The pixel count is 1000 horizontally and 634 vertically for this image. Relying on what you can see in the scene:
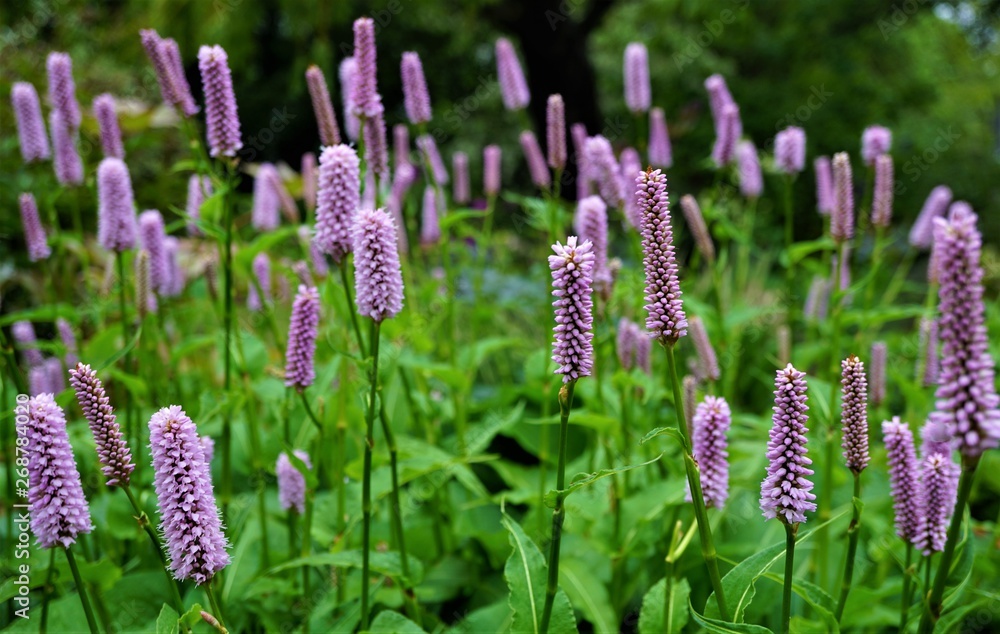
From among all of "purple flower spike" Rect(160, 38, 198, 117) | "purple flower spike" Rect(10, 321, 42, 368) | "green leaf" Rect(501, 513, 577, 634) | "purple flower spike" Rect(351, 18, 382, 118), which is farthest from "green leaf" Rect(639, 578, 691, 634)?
"purple flower spike" Rect(10, 321, 42, 368)

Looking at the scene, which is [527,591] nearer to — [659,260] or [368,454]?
[368,454]

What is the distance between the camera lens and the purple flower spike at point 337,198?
1.82 metres

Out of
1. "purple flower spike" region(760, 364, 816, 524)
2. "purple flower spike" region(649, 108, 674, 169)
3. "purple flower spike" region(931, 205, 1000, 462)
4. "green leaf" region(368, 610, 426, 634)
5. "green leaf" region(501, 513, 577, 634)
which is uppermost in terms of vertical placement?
"purple flower spike" region(649, 108, 674, 169)

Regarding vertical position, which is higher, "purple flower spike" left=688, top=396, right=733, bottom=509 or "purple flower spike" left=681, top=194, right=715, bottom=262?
"purple flower spike" left=681, top=194, right=715, bottom=262

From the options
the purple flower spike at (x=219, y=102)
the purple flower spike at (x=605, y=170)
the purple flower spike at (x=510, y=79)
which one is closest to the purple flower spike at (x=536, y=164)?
the purple flower spike at (x=510, y=79)

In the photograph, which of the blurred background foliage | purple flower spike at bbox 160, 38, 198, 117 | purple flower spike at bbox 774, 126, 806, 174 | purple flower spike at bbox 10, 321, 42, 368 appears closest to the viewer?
purple flower spike at bbox 160, 38, 198, 117

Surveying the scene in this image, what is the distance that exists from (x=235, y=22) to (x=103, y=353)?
7.43 metres

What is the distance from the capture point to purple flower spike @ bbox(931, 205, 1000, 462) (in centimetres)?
101

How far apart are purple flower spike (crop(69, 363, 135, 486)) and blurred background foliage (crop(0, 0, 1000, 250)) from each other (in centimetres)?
581

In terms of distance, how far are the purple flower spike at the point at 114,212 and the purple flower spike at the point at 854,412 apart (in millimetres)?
2175

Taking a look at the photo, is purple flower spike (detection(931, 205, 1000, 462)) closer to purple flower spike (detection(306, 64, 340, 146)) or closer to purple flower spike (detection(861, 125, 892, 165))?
purple flower spike (detection(306, 64, 340, 146))

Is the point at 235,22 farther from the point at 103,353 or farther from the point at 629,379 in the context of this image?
the point at 629,379

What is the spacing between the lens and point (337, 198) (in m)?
1.84

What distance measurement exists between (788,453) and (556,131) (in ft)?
4.82
